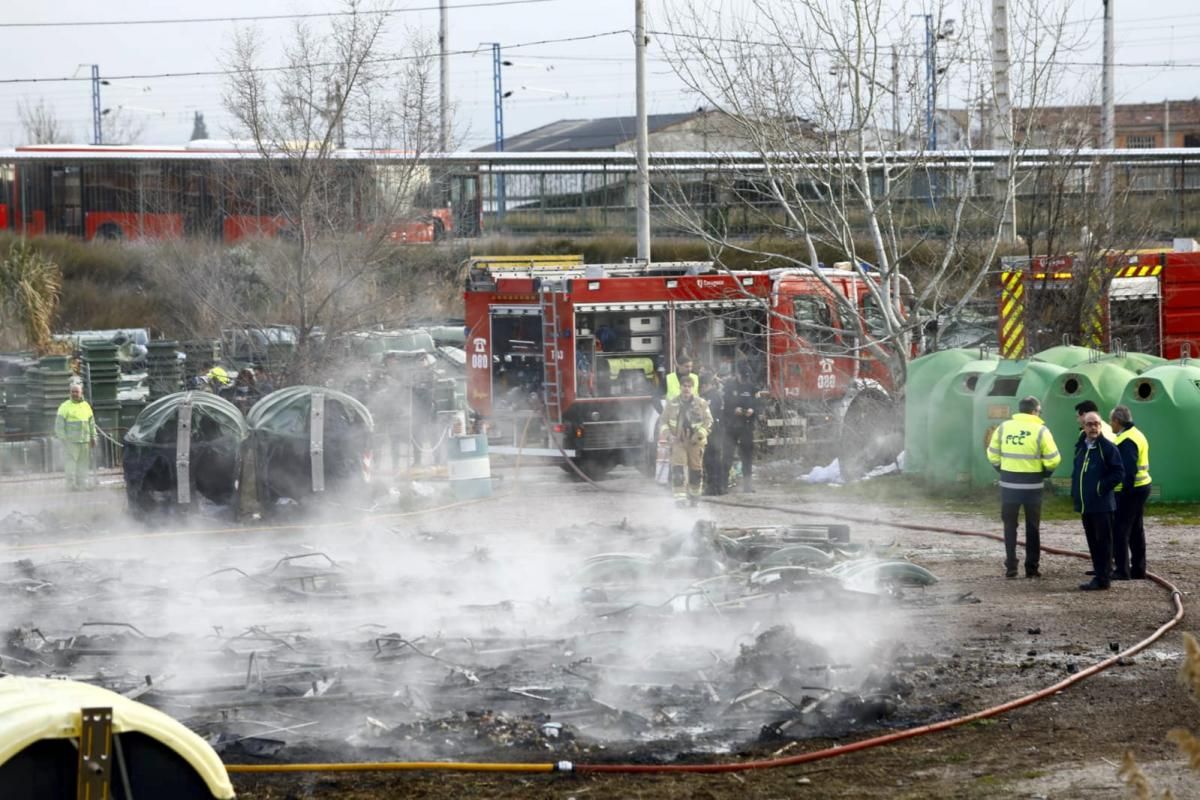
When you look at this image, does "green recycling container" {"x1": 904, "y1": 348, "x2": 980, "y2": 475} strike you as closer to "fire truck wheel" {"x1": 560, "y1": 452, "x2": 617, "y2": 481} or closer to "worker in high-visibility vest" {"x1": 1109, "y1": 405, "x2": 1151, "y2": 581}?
"fire truck wheel" {"x1": 560, "y1": 452, "x2": 617, "y2": 481}

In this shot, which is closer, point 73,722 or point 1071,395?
point 73,722

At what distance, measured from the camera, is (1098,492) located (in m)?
12.1

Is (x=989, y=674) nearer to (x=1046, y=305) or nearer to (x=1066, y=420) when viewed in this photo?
(x=1066, y=420)

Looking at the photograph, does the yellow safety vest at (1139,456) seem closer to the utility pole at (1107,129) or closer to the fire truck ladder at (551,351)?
the fire truck ladder at (551,351)

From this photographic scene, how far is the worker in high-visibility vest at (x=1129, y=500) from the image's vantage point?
12219 millimetres

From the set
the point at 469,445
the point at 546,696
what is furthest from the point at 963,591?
the point at 469,445

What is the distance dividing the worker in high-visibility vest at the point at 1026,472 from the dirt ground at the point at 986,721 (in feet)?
1.01

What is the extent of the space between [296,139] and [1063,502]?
470 inches

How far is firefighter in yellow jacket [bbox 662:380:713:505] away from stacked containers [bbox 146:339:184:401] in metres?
11.5

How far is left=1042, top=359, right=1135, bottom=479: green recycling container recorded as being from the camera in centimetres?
1648

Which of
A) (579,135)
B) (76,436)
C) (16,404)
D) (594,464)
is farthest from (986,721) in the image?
(579,135)

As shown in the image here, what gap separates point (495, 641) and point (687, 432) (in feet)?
26.9

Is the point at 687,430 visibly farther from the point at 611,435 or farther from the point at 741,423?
the point at 611,435

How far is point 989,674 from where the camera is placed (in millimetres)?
9305
